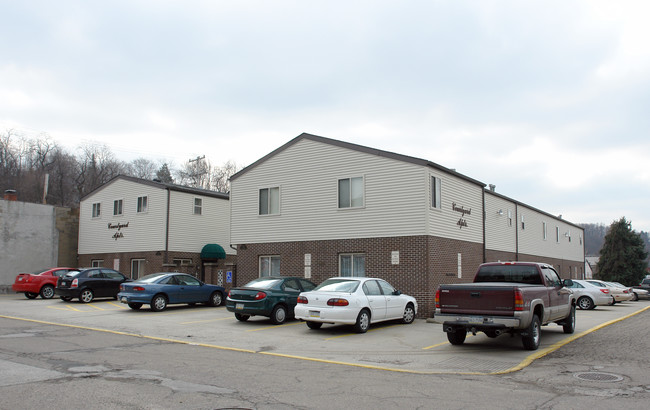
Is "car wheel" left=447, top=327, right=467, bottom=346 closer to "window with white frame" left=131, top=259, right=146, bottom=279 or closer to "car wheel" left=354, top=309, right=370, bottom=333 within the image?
"car wheel" left=354, top=309, right=370, bottom=333

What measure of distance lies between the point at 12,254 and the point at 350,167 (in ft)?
74.3

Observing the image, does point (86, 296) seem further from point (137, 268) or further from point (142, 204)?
point (142, 204)

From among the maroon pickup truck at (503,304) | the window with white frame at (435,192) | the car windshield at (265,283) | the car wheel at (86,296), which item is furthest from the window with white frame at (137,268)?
the maroon pickup truck at (503,304)

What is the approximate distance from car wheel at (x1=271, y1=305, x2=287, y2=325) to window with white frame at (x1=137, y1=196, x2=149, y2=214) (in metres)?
16.0

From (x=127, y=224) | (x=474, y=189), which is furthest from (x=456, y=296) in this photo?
(x=127, y=224)

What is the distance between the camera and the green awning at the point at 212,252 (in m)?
29.8

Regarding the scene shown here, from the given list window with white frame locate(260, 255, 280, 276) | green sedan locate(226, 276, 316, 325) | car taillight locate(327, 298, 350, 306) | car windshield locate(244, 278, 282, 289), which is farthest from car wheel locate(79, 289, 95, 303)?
car taillight locate(327, 298, 350, 306)

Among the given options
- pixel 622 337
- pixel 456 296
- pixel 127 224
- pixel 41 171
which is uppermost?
pixel 41 171

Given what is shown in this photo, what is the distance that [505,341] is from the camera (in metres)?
13.0

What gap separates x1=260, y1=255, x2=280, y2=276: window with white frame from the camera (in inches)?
907

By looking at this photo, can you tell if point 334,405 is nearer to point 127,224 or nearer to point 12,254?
point 127,224

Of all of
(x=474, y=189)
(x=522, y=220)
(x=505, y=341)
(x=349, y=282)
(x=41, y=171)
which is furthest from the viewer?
(x=41, y=171)

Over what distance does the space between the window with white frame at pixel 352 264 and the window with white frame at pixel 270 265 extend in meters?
3.35

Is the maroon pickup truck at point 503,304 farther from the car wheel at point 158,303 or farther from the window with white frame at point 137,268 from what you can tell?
the window with white frame at point 137,268
